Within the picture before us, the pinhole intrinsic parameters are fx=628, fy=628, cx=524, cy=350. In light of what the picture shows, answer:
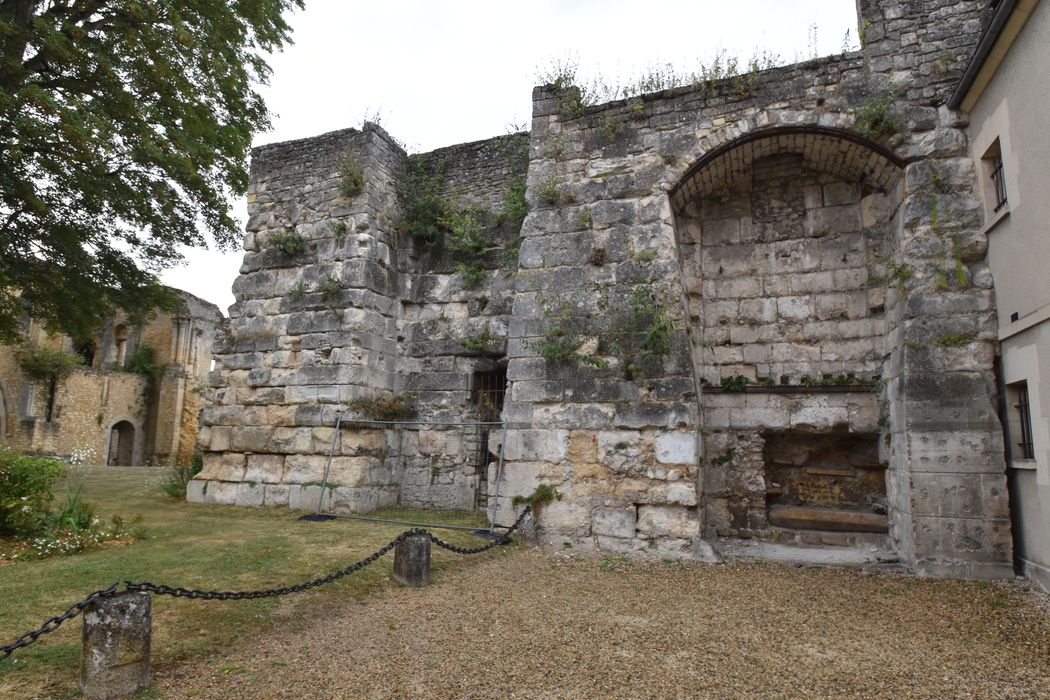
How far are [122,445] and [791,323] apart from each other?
2442 cm

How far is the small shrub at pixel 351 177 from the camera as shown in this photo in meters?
8.62

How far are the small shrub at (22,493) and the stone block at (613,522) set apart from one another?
5333mm

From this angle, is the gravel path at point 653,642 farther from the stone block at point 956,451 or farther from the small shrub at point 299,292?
the small shrub at point 299,292

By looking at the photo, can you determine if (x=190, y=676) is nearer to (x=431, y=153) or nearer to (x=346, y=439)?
(x=346, y=439)

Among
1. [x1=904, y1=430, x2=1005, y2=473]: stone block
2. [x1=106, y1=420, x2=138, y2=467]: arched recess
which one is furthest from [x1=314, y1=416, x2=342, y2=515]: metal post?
[x1=106, y1=420, x2=138, y2=467]: arched recess

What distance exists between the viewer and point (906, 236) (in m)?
5.96

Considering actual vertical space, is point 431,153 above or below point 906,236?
above

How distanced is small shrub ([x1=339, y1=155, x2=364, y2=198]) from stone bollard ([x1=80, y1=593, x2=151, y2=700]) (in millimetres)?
6558

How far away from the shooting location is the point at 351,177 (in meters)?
8.63

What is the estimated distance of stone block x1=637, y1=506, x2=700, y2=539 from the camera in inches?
237

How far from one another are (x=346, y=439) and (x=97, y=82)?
5826mm

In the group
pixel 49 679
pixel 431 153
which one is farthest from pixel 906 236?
pixel 49 679

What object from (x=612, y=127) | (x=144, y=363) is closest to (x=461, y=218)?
(x=612, y=127)

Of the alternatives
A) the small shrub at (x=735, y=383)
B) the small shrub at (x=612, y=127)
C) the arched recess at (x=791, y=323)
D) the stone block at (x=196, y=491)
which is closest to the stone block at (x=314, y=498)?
the stone block at (x=196, y=491)
